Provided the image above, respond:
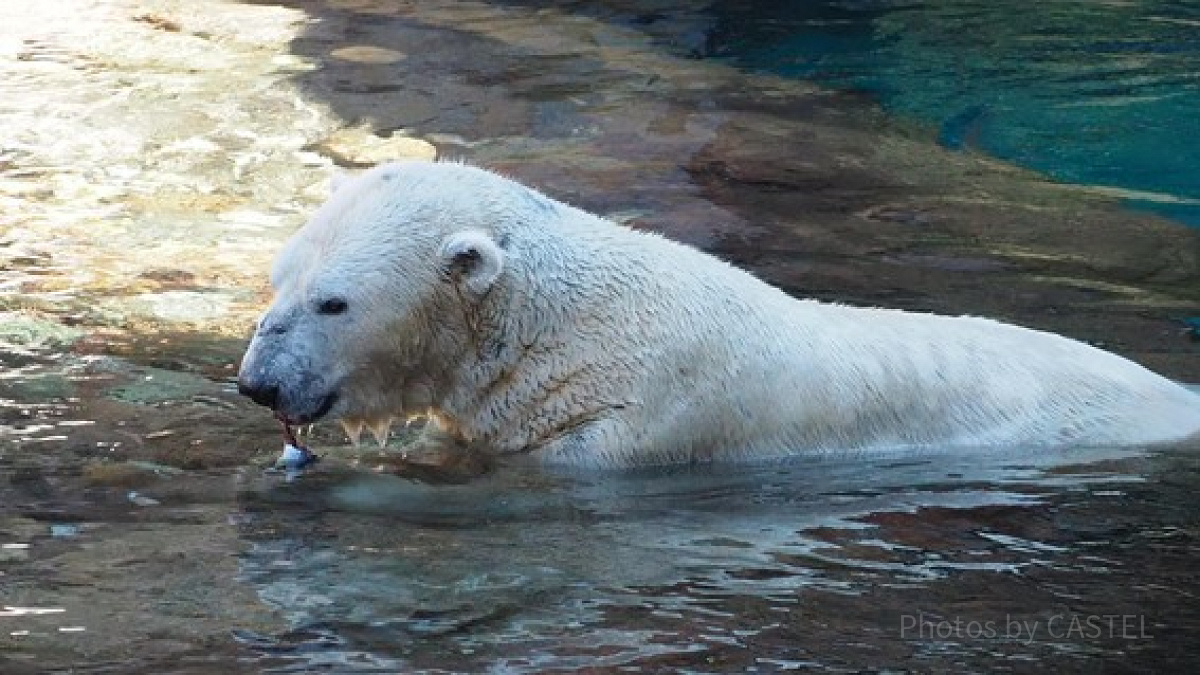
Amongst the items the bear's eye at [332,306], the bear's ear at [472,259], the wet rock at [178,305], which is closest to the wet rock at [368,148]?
the wet rock at [178,305]

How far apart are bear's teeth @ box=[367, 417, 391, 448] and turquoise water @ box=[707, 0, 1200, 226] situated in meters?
4.99

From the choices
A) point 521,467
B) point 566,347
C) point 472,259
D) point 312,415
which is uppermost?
point 472,259

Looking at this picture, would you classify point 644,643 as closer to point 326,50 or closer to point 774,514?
point 774,514

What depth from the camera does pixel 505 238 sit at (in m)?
5.34

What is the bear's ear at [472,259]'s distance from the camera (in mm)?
5184

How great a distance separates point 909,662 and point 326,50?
8.82 metres

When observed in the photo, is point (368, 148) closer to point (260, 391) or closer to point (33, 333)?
point (33, 333)

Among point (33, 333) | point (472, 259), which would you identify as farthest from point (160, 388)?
point (472, 259)

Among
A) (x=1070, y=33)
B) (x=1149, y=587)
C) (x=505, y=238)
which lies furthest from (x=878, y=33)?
(x=1149, y=587)

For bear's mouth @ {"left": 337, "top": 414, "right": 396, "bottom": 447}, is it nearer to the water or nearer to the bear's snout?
the water

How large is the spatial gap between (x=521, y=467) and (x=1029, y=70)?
7.80 m

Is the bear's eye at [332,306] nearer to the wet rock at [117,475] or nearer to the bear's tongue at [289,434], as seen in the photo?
the bear's tongue at [289,434]

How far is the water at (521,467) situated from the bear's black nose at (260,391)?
0.70 feet

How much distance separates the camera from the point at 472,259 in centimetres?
523
